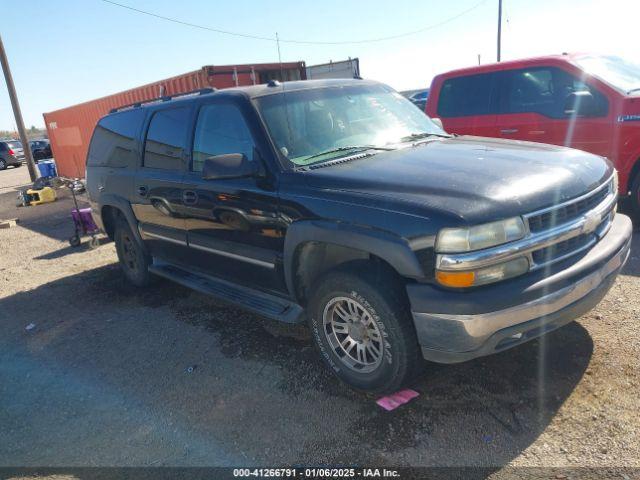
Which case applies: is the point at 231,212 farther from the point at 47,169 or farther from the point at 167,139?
the point at 47,169

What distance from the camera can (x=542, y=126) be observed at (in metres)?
6.14

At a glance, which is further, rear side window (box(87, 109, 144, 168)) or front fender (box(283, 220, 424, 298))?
rear side window (box(87, 109, 144, 168))

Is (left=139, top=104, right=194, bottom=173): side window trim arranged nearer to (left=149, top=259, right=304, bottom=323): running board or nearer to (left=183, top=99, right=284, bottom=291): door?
(left=183, top=99, right=284, bottom=291): door

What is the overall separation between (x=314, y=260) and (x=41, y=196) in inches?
515

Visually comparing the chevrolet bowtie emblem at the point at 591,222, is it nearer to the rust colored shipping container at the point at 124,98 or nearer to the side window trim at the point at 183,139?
the side window trim at the point at 183,139

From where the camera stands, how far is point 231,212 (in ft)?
12.0

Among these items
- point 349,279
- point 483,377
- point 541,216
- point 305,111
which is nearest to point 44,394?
point 349,279

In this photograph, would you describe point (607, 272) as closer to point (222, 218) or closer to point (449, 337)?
point (449, 337)

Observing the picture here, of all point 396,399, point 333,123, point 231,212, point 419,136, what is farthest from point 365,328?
point 419,136

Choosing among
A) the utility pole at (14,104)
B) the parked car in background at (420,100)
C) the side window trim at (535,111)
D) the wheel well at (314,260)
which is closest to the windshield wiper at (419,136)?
the wheel well at (314,260)

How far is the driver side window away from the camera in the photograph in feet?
11.7

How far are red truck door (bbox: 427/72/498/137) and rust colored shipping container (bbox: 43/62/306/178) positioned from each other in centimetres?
429

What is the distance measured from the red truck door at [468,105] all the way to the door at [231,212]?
4076 millimetres

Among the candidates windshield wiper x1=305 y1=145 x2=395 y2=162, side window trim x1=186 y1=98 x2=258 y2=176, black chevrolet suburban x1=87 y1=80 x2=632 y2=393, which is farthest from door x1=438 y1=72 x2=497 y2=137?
side window trim x1=186 y1=98 x2=258 y2=176
